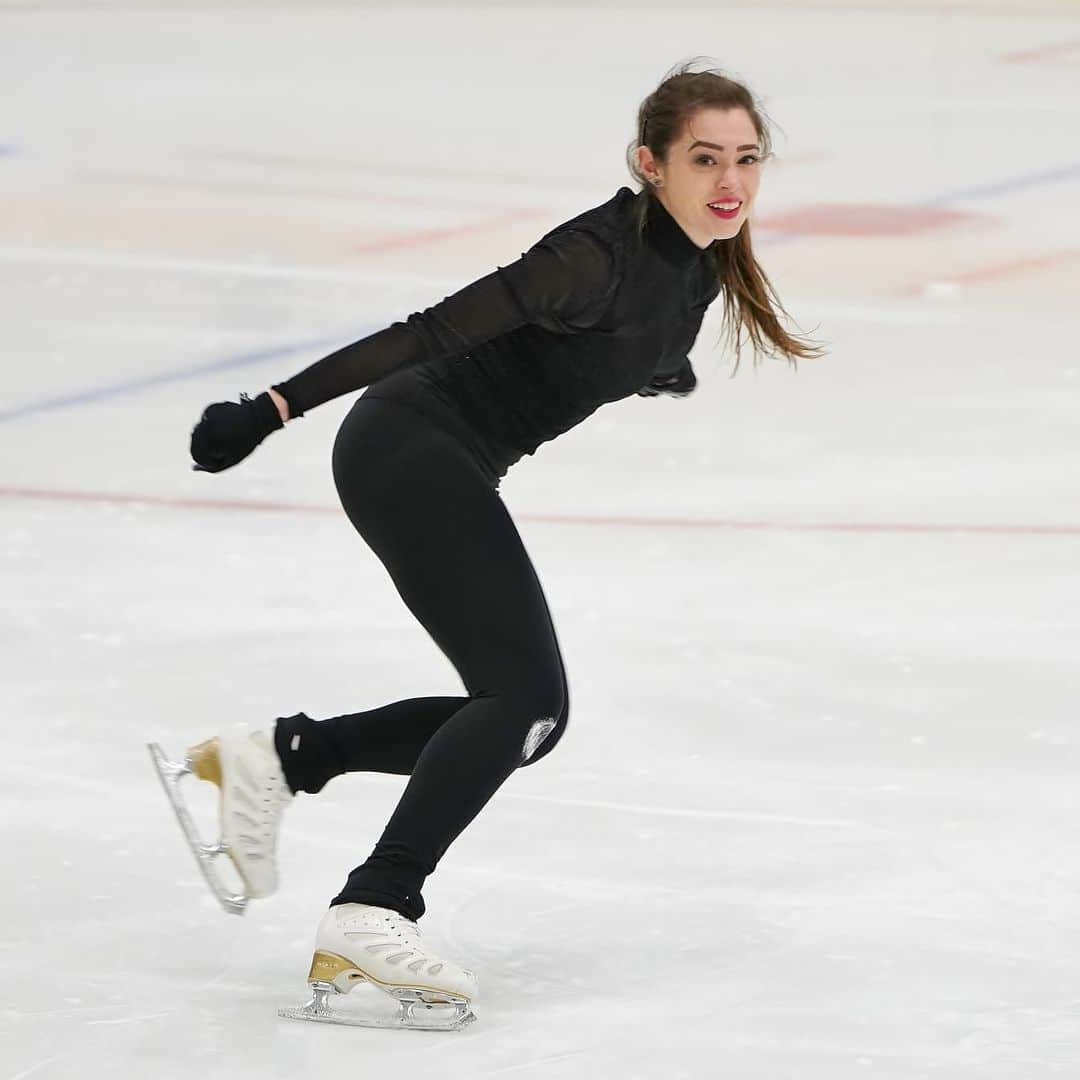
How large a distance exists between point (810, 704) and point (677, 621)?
1.49 ft

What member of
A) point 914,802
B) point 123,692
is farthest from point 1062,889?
point 123,692

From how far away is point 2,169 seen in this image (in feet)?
24.4

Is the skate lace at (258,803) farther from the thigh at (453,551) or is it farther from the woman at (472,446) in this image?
the thigh at (453,551)

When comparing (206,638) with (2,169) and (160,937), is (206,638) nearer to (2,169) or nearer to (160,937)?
(160,937)

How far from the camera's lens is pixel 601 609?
3855mm

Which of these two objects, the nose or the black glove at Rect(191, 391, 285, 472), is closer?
the black glove at Rect(191, 391, 285, 472)

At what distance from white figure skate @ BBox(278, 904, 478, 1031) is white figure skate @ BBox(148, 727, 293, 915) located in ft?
0.59

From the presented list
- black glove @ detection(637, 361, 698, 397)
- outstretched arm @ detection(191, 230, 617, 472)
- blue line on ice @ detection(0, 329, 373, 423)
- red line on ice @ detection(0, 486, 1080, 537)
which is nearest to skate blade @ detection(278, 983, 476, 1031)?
outstretched arm @ detection(191, 230, 617, 472)

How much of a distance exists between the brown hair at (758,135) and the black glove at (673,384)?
9 centimetres

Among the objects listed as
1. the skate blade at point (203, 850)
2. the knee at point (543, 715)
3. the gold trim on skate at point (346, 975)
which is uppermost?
the knee at point (543, 715)

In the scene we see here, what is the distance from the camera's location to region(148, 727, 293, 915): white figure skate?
2.48 metres

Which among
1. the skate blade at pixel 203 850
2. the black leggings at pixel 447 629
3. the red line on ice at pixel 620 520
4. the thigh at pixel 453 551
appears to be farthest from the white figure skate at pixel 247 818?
the red line on ice at pixel 620 520

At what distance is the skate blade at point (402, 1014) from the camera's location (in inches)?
90.7

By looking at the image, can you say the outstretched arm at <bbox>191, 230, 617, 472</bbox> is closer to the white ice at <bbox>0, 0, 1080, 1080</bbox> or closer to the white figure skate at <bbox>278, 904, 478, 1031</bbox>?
the white figure skate at <bbox>278, 904, 478, 1031</bbox>
